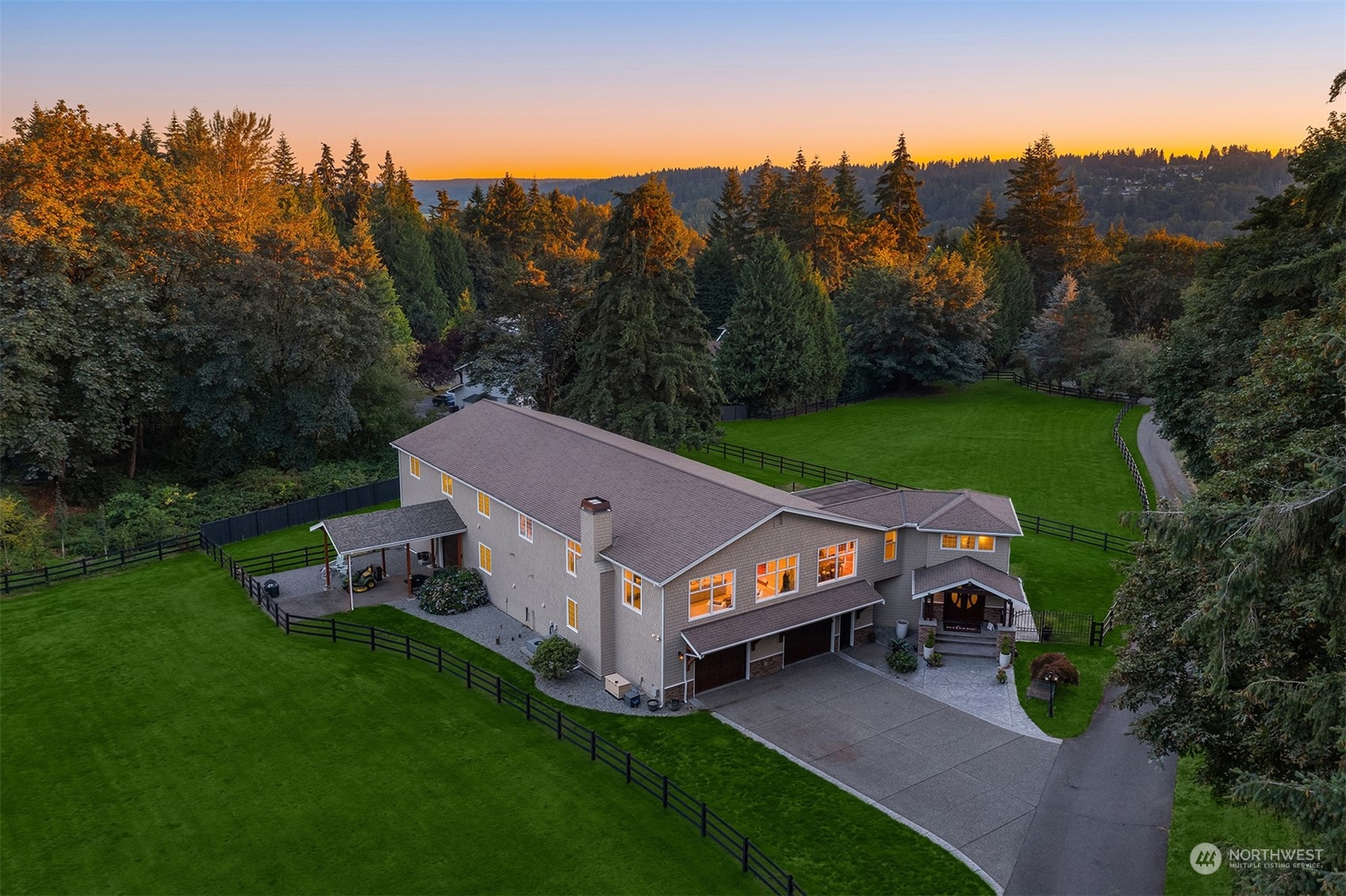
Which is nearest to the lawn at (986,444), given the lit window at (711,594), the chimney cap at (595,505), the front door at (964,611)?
the front door at (964,611)

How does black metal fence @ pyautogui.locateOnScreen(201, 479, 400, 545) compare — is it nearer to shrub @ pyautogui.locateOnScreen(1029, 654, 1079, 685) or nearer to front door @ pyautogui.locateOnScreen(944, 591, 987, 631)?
front door @ pyautogui.locateOnScreen(944, 591, 987, 631)

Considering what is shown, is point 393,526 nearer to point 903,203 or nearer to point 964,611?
point 964,611

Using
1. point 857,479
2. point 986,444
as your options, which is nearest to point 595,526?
point 857,479

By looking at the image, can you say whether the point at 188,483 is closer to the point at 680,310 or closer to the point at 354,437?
the point at 354,437

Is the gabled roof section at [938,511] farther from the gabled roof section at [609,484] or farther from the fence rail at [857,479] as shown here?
the fence rail at [857,479]

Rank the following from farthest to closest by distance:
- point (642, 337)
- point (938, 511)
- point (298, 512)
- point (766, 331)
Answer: point (766, 331) → point (642, 337) → point (298, 512) → point (938, 511)

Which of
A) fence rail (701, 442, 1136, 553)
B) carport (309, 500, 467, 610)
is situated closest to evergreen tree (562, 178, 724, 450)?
fence rail (701, 442, 1136, 553)
